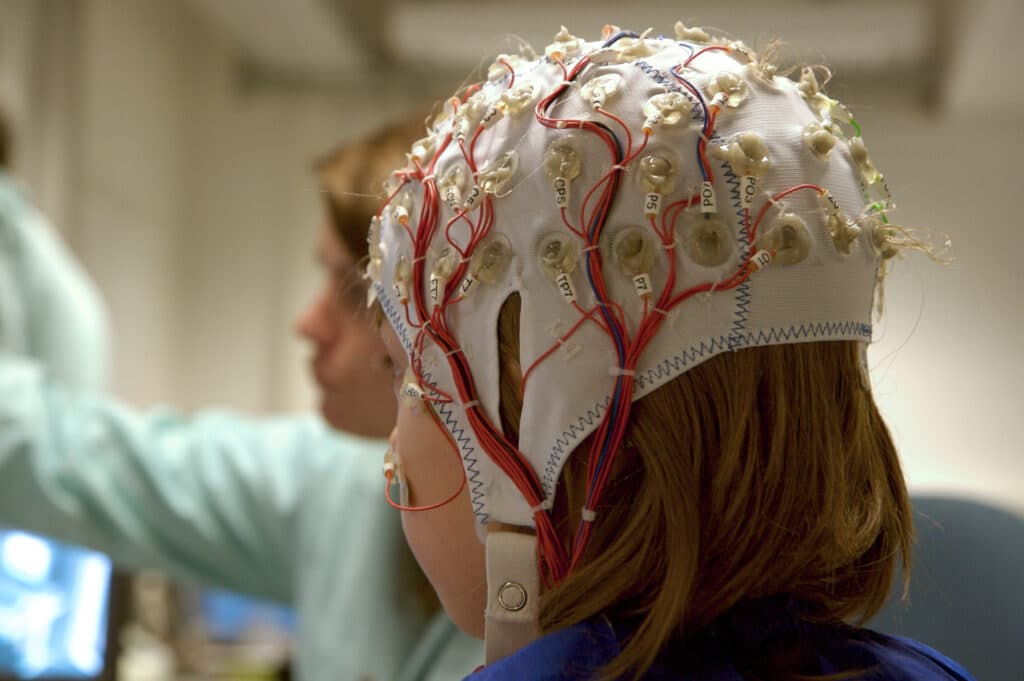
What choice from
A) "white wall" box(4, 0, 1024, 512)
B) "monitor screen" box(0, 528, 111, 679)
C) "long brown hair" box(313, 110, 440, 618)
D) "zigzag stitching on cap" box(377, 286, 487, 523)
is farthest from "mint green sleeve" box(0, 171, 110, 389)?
"white wall" box(4, 0, 1024, 512)

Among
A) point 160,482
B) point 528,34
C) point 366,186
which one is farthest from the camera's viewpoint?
point 528,34

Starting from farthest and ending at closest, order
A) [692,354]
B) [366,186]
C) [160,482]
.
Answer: [160,482] < [366,186] < [692,354]

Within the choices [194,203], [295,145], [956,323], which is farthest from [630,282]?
[194,203]

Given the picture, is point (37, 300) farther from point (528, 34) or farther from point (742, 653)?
point (528, 34)

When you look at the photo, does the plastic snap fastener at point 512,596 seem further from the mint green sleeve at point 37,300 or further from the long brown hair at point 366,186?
the mint green sleeve at point 37,300

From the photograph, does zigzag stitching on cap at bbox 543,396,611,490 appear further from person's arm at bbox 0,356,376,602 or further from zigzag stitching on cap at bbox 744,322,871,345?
person's arm at bbox 0,356,376,602

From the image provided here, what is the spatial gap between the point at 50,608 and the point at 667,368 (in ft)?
3.93

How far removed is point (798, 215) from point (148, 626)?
7.46 feet

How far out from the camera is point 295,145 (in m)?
3.21

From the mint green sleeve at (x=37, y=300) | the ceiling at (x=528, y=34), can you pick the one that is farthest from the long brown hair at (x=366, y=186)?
the ceiling at (x=528, y=34)

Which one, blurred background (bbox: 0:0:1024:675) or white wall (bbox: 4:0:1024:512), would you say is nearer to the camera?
blurred background (bbox: 0:0:1024:675)

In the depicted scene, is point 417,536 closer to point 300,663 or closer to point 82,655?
point 300,663

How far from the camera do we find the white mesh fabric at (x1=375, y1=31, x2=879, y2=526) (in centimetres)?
51

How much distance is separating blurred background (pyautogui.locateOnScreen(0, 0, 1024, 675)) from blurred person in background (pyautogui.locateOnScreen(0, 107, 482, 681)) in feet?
1.84
